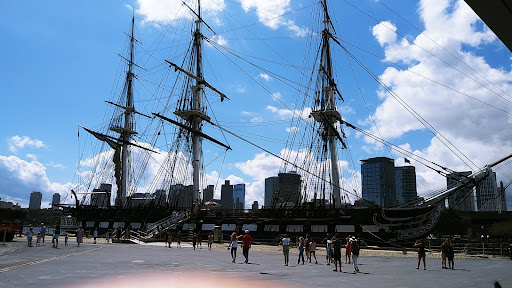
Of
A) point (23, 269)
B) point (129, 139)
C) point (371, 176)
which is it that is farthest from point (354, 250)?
point (371, 176)

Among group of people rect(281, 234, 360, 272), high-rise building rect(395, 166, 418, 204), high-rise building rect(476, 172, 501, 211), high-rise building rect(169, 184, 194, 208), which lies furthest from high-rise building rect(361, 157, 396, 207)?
group of people rect(281, 234, 360, 272)

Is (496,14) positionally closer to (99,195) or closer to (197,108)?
(197,108)

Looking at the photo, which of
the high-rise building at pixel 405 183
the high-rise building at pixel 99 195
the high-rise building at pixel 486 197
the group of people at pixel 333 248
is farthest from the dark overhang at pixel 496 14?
the high-rise building at pixel 405 183

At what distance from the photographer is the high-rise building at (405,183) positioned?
17750 cm

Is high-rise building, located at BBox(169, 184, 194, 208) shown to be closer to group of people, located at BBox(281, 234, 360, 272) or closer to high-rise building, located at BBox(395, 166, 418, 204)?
group of people, located at BBox(281, 234, 360, 272)

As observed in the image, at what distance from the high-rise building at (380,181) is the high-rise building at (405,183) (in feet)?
25.0

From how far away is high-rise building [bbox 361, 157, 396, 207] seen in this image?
16475 cm

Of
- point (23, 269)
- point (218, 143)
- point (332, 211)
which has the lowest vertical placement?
point (23, 269)

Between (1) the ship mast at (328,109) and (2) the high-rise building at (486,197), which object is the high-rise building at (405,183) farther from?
(1) the ship mast at (328,109)

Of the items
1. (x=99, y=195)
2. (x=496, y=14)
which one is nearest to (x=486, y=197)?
(x=99, y=195)

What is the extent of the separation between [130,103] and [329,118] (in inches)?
1567

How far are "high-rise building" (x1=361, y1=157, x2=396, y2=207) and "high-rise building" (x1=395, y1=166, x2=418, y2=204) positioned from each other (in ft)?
25.0

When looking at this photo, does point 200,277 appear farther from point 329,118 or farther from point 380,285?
point 329,118

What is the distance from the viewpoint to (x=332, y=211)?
34.8 m
